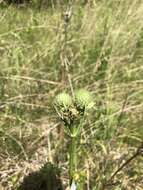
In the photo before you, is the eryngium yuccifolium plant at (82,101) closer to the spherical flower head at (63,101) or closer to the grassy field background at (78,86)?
the spherical flower head at (63,101)

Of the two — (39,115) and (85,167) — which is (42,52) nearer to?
(39,115)

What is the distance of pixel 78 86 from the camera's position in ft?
7.86

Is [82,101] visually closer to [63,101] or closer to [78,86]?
[63,101]

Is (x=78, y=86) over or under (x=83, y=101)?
over

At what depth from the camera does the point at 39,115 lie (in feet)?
7.47

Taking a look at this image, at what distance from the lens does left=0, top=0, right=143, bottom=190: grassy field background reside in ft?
6.76

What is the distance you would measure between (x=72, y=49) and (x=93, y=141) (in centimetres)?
66

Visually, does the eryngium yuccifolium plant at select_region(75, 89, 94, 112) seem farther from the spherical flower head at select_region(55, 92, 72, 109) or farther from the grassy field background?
the grassy field background

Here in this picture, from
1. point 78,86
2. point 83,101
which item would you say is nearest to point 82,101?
point 83,101

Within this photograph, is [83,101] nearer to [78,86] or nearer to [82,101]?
[82,101]

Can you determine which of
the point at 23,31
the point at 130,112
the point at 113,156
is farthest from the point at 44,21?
the point at 113,156

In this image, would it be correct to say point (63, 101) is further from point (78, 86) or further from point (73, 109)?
point (78, 86)

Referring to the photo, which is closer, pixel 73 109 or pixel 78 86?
pixel 73 109

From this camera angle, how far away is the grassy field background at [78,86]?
2061 mm
